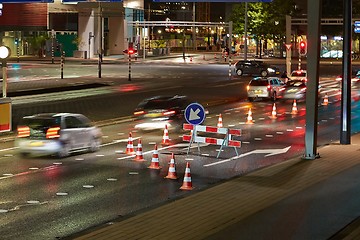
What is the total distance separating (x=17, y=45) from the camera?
345ft

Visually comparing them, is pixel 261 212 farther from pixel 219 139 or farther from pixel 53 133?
pixel 53 133

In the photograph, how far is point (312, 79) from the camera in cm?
2102

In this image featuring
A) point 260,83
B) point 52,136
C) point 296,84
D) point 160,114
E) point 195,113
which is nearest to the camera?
point 52,136

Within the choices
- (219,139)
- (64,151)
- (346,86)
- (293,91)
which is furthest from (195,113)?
(293,91)

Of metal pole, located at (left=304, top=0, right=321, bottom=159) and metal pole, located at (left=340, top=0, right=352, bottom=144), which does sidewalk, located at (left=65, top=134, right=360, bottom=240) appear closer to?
metal pole, located at (left=304, top=0, right=321, bottom=159)

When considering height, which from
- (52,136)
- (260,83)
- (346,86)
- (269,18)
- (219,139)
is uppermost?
Result: (269,18)

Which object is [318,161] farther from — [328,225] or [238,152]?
[328,225]

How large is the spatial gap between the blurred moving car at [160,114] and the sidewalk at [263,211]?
10.1m

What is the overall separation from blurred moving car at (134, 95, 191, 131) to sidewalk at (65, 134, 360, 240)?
10.1m

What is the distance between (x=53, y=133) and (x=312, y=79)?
7458 millimetres

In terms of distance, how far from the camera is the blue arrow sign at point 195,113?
22.5m

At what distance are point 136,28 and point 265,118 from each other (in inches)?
3390

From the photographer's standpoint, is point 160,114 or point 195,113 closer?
point 195,113

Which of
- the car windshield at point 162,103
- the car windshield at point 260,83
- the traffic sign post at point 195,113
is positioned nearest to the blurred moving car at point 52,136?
the traffic sign post at point 195,113
